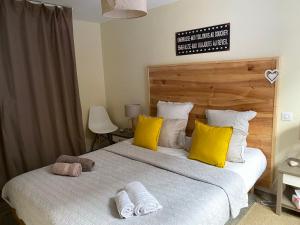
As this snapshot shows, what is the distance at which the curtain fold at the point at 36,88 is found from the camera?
290cm

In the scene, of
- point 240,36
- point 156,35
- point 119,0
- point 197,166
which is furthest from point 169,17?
point 197,166

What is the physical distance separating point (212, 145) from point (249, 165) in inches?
16.4

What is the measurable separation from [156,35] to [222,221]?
2571mm

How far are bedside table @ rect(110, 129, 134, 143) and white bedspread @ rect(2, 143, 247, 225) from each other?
1.22 meters

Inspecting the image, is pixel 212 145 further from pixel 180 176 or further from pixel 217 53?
pixel 217 53

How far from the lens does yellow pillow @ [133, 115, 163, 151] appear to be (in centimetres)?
277

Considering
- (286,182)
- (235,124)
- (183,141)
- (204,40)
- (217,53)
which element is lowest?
(286,182)

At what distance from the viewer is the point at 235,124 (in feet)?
8.01

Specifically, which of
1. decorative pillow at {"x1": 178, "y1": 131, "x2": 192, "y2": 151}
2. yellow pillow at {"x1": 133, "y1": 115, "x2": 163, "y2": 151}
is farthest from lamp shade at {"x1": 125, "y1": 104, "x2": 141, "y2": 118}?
decorative pillow at {"x1": 178, "y1": 131, "x2": 192, "y2": 151}

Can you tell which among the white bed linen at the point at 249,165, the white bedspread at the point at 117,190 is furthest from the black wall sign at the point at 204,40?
the white bedspread at the point at 117,190

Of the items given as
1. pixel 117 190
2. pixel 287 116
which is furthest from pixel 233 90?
pixel 117 190

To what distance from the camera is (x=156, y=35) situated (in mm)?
3350

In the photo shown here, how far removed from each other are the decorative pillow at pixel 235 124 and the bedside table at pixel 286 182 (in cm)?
38

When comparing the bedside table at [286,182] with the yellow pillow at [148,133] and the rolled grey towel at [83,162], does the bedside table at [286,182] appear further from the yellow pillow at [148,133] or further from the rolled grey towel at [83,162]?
the rolled grey towel at [83,162]
